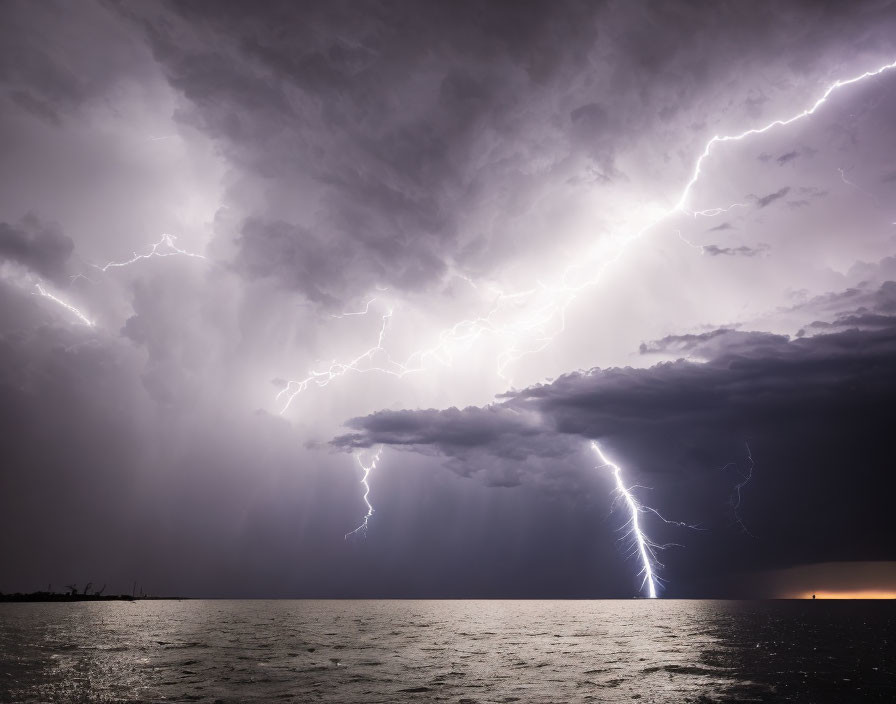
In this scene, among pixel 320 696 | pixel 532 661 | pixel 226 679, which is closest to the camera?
pixel 320 696

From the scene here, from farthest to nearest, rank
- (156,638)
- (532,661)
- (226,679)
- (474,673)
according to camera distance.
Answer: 1. (156,638)
2. (532,661)
3. (474,673)
4. (226,679)

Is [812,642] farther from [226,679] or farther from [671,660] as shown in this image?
[226,679]

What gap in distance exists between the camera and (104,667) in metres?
30.1

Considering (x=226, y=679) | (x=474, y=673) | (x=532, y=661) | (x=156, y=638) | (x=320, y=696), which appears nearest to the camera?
(x=320, y=696)

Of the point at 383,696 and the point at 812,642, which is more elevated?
the point at 383,696

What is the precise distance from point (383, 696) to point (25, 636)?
47622 mm

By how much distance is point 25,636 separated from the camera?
2031 inches

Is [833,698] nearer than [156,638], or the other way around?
[833,698]

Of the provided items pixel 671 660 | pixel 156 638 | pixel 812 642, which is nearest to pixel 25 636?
pixel 156 638

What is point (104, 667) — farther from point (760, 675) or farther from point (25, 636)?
point (760, 675)

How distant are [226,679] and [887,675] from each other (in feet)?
111

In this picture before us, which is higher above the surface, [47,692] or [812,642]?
[47,692]

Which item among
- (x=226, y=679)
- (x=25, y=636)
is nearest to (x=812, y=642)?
(x=226, y=679)

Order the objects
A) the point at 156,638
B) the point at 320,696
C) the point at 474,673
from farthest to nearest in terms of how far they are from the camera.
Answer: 1. the point at 156,638
2. the point at 474,673
3. the point at 320,696
